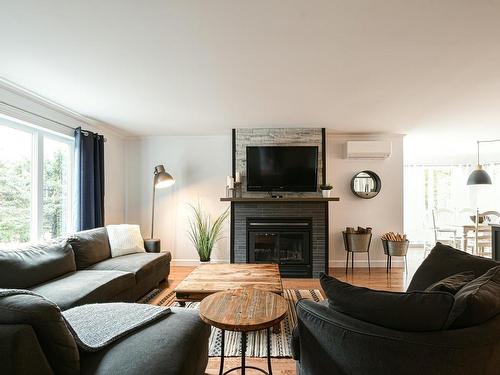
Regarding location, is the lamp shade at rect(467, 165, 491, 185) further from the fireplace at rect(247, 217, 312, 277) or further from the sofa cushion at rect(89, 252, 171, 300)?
the sofa cushion at rect(89, 252, 171, 300)

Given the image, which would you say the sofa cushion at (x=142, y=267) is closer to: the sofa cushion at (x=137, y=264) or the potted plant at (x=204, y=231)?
the sofa cushion at (x=137, y=264)

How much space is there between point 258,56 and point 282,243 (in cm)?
296

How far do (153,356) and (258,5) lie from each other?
1879mm

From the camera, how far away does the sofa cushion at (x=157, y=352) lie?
3.88ft

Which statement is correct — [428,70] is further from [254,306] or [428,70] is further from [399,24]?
[254,306]

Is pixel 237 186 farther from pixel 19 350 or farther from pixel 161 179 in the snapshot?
pixel 19 350

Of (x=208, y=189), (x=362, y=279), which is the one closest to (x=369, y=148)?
(x=362, y=279)

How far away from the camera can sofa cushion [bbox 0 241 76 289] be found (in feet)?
7.07

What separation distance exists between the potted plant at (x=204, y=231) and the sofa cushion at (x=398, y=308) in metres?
3.34

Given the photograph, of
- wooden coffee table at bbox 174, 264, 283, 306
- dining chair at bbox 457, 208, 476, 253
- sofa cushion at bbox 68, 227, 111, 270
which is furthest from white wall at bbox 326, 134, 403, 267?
sofa cushion at bbox 68, 227, 111, 270

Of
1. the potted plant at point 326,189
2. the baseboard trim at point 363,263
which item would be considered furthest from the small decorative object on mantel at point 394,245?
the potted plant at point 326,189

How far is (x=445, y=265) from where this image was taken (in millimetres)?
1794

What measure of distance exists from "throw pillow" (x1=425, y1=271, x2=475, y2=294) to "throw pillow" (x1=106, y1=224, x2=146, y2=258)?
10.9ft

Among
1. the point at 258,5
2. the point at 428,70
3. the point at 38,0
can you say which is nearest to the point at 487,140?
the point at 428,70
